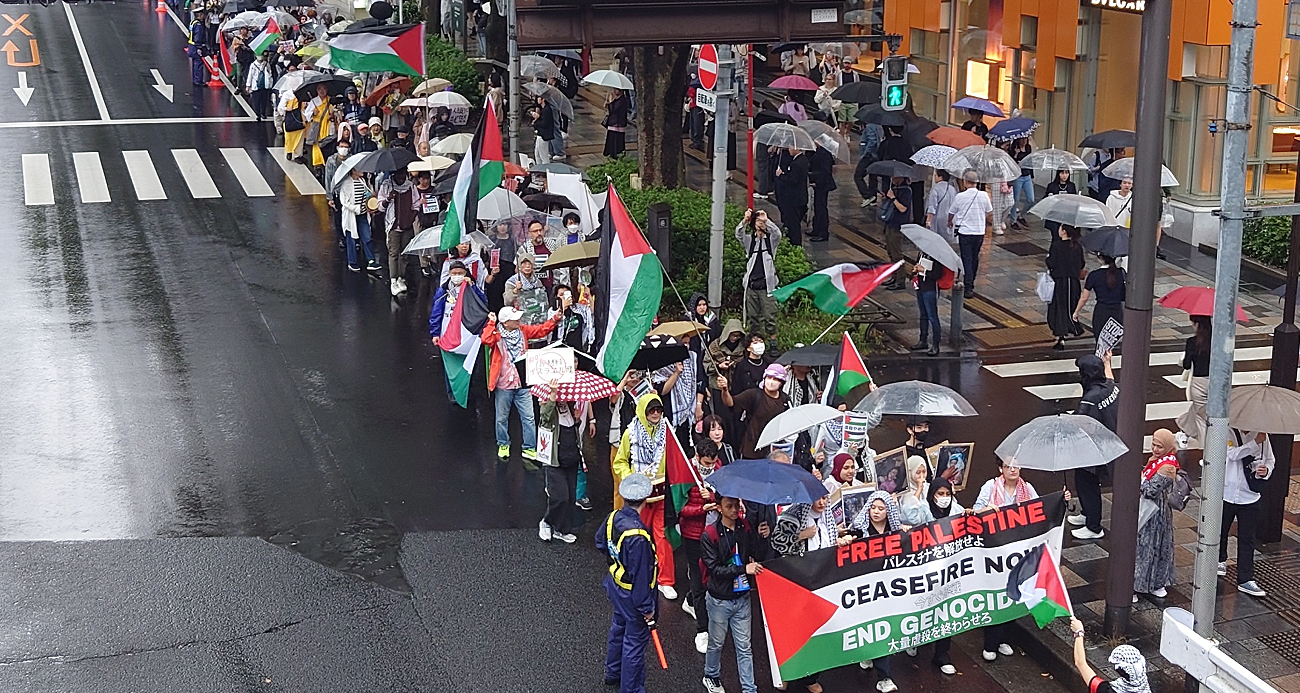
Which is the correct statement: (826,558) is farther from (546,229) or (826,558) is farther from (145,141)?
(145,141)

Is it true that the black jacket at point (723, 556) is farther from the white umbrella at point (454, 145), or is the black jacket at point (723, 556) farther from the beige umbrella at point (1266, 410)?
the white umbrella at point (454, 145)

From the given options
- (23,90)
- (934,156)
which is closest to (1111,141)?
(934,156)

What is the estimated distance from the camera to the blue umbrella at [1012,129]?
22.5 m

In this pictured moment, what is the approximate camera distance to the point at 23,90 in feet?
120

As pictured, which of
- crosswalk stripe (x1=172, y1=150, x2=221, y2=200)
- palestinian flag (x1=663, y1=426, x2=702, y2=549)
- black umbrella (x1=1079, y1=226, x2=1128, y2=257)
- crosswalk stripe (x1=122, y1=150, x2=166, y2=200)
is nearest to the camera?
palestinian flag (x1=663, y1=426, x2=702, y2=549)

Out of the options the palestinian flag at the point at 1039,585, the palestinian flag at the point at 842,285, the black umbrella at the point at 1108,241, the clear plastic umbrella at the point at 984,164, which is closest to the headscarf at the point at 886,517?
the palestinian flag at the point at 1039,585

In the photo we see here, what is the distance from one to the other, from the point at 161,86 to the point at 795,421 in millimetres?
29997

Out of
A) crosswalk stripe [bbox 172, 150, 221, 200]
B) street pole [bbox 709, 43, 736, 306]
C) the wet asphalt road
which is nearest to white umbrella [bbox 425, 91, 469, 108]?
the wet asphalt road

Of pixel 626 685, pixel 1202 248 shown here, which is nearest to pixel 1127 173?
pixel 1202 248

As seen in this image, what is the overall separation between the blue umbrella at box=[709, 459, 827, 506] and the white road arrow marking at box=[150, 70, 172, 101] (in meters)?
28.8

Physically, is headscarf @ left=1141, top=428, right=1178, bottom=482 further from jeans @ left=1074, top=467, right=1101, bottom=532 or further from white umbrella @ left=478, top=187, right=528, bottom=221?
white umbrella @ left=478, top=187, right=528, bottom=221

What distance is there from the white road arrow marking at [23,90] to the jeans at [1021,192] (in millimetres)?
22743

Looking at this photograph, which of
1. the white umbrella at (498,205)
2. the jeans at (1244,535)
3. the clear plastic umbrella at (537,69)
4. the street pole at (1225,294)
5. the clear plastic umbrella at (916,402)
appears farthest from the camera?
the clear plastic umbrella at (537,69)

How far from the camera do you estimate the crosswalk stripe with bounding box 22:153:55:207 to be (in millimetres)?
24797
